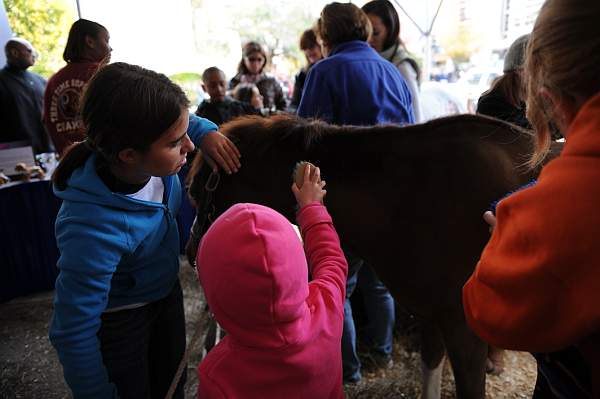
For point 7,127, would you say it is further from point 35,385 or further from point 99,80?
point 99,80

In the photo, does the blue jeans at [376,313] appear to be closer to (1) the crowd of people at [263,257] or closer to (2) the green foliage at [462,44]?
(1) the crowd of people at [263,257]

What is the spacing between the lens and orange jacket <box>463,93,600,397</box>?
54cm

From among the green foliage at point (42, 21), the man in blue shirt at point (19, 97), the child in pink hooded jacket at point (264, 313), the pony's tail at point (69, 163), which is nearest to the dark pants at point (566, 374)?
the child in pink hooded jacket at point (264, 313)

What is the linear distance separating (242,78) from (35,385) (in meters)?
3.42

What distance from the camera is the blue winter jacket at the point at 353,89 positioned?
1.90 meters

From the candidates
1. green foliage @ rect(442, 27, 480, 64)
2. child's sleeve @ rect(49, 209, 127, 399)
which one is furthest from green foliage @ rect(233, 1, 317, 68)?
child's sleeve @ rect(49, 209, 127, 399)

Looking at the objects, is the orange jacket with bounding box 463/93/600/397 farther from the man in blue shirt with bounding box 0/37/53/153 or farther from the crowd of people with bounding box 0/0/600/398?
the man in blue shirt with bounding box 0/37/53/153

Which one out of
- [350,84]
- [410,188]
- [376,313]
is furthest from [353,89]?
[376,313]

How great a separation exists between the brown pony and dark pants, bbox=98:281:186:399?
39 centimetres

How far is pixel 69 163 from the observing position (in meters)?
1.08

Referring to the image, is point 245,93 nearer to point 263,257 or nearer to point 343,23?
point 343,23

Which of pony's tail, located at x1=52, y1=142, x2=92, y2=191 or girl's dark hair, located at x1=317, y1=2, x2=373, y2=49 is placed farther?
girl's dark hair, located at x1=317, y1=2, x2=373, y2=49

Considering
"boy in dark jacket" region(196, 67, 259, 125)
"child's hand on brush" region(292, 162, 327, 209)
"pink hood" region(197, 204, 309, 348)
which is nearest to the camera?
"pink hood" region(197, 204, 309, 348)

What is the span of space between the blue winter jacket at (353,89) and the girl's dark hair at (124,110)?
39.9 inches
